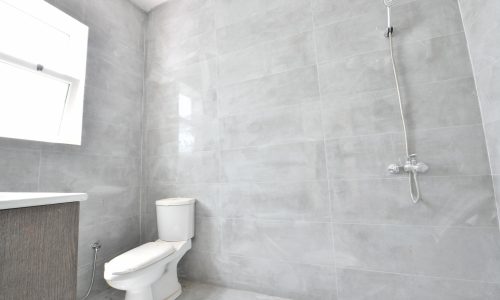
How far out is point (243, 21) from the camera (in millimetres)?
1914

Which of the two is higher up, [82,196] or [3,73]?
[3,73]

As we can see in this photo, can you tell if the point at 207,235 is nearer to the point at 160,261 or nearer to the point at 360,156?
the point at 160,261

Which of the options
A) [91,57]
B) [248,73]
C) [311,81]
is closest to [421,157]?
[311,81]

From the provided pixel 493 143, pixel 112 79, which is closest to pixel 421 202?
pixel 493 143

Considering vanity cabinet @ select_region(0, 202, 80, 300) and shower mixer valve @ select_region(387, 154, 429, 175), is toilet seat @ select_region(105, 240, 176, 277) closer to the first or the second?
vanity cabinet @ select_region(0, 202, 80, 300)

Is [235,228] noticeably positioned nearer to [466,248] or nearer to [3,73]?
[466,248]

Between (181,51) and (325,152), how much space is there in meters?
1.67

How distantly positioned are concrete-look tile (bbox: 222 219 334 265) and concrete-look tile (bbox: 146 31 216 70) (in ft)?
4.98

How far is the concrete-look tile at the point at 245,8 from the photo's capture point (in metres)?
1.76

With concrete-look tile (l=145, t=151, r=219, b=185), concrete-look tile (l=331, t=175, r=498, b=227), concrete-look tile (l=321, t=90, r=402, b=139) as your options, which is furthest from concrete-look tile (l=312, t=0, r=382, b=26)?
concrete-look tile (l=145, t=151, r=219, b=185)

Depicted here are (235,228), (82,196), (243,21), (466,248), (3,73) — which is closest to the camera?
(82,196)

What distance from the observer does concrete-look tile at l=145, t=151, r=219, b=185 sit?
6.28 feet

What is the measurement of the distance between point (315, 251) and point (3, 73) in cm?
241

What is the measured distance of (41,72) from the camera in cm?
160
